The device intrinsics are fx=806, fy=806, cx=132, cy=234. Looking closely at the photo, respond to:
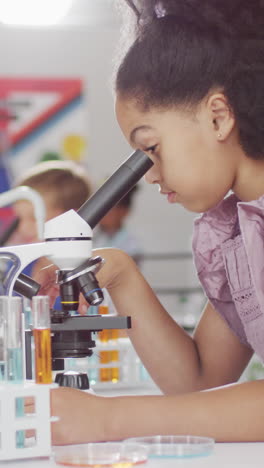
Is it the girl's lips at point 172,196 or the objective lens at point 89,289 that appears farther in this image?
the girl's lips at point 172,196

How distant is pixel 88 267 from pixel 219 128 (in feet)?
1.07

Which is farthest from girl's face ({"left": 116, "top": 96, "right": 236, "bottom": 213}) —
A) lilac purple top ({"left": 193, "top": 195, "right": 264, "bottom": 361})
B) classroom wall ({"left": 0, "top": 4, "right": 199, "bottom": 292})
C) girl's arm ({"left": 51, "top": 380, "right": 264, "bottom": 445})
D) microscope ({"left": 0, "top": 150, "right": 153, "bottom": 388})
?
classroom wall ({"left": 0, "top": 4, "right": 199, "bottom": 292})

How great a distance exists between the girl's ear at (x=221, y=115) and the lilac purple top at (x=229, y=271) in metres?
0.15

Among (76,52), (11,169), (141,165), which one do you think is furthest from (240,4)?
(76,52)

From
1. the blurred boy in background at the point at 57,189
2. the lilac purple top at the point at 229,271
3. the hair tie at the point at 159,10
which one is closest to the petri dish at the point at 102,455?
the lilac purple top at the point at 229,271

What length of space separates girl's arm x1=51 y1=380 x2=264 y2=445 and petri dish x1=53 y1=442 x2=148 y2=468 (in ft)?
0.14

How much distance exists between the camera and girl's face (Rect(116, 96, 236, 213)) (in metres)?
1.07

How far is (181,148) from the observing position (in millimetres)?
1068

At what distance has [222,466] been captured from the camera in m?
0.74

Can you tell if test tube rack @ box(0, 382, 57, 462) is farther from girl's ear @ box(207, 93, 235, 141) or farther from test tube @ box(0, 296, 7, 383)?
girl's ear @ box(207, 93, 235, 141)

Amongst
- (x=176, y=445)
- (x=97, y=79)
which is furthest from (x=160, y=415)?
(x=97, y=79)

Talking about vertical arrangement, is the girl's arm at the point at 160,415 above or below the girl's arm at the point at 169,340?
A: below

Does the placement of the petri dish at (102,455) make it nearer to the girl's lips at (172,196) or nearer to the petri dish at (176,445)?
the petri dish at (176,445)

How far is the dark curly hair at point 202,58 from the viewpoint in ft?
3.51
